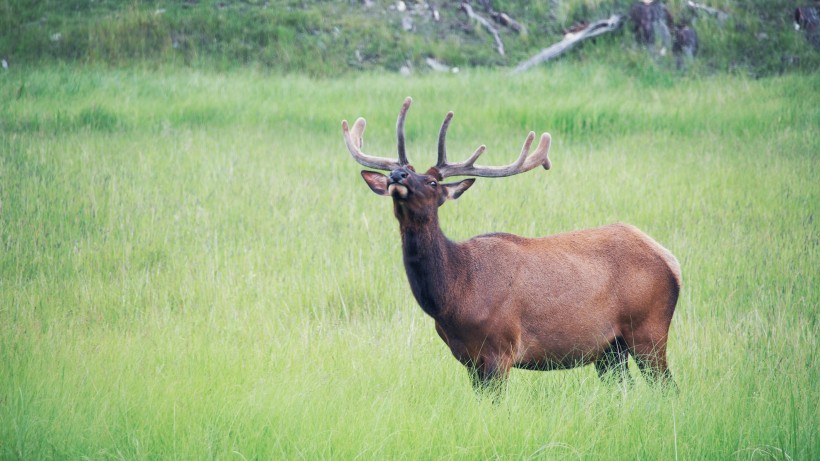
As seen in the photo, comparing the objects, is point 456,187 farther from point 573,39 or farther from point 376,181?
point 573,39

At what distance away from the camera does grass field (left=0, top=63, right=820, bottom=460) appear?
156 inches

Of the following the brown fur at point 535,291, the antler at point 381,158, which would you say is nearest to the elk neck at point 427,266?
the brown fur at point 535,291

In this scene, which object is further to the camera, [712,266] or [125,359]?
[712,266]

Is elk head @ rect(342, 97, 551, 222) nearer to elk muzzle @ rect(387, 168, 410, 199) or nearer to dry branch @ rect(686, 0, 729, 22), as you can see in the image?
elk muzzle @ rect(387, 168, 410, 199)

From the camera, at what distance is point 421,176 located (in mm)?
4391

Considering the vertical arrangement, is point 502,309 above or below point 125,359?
above

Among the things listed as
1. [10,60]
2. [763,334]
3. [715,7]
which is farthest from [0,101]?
[715,7]

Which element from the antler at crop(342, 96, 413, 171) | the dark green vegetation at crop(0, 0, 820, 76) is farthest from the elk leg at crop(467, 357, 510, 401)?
the dark green vegetation at crop(0, 0, 820, 76)

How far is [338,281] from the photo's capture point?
6520 mm

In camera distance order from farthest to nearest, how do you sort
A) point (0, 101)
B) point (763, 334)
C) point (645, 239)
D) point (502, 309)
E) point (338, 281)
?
1. point (0, 101)
2. point (338, 281)
3. point (763, 334)
4. point (645, 239)
5. point (502, 309)

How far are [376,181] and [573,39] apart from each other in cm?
1295

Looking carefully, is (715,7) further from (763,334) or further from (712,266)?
(763,334)

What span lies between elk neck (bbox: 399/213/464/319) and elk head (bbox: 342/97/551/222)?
0.06 m

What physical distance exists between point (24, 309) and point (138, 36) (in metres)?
11.7
